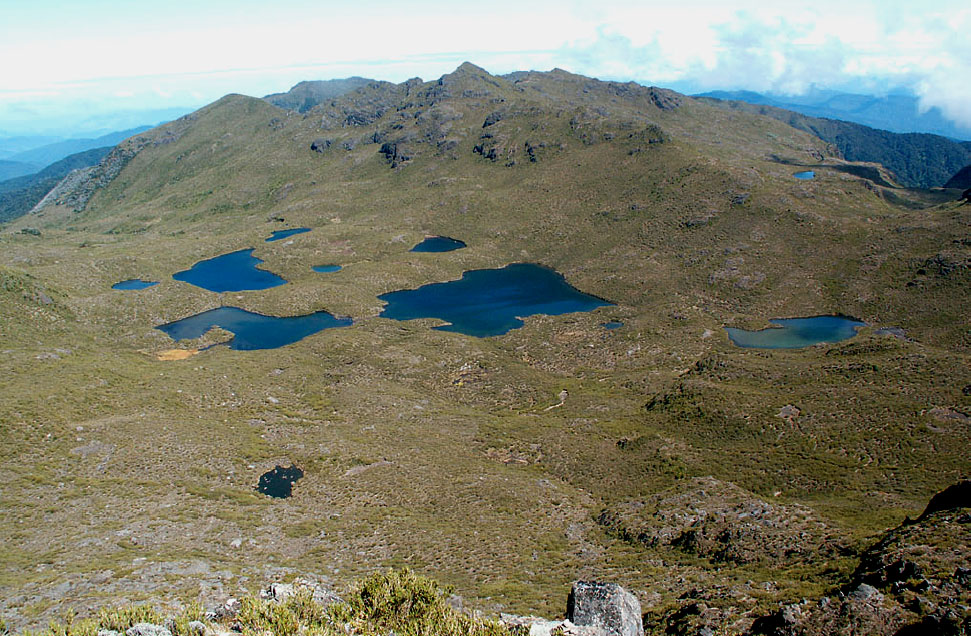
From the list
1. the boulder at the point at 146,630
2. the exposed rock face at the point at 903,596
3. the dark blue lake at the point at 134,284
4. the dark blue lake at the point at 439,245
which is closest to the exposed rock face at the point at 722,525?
the exposed rock face at the point at 903,596

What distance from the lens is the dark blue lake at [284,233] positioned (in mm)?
172875

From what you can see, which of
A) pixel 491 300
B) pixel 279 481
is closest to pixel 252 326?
pixel 491 300

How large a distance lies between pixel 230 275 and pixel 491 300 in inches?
2998

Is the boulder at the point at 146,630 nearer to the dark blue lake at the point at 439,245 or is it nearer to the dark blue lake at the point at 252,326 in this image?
the dark blue lake at the point at 252,326

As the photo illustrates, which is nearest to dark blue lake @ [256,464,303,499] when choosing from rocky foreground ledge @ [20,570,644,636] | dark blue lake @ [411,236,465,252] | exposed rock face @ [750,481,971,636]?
rocky foreground ledge @ [20,570,644,636]

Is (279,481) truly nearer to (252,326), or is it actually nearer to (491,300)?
(252,326)

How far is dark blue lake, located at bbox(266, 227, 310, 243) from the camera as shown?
17288 centimetres

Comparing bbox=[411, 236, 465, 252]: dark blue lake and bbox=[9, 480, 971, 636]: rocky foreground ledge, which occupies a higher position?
bbox=[411, 236, 465, 252]: dark blue lake

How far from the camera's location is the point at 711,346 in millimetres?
86688

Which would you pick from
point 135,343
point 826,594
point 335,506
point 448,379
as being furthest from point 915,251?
point 135,343

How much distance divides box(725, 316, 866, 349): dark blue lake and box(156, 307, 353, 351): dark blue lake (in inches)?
3053

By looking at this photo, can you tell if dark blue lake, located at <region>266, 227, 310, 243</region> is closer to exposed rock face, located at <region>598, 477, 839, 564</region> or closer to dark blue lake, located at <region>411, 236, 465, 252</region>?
dark blue lake, located at <region>411, 236, 465, 252</region>

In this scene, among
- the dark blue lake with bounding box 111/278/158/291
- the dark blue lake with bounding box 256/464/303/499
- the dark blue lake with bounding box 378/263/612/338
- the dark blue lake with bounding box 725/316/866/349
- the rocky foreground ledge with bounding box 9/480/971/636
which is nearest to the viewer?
the rocky foreground ledge with bounding box 9/480/971/636

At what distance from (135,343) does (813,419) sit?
356 feet
